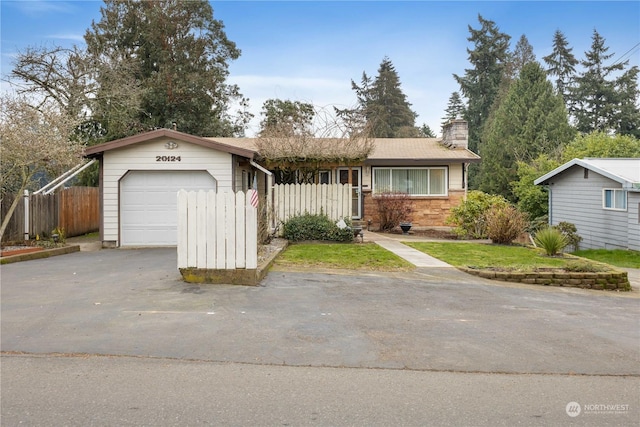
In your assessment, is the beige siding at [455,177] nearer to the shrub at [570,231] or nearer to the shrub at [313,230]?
the shrub at [570,231]

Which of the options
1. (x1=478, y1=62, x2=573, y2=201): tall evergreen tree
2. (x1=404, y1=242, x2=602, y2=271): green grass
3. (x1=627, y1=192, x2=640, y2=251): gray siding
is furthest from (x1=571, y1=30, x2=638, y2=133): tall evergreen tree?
(x1=404, y1=242, x2=602, y2=271): green grass

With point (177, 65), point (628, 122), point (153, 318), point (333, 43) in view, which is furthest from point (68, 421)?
point (628, 122)

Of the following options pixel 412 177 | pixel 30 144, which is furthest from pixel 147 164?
pixel 412 177

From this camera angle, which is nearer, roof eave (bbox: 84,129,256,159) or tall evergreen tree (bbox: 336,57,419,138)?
roof eave (bbox: 84,129,256,159)

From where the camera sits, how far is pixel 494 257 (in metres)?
14.1

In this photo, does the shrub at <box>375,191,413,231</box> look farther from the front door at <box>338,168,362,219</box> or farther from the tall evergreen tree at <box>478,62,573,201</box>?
the tall evergreen tree at <box>478,62,573,201</box>

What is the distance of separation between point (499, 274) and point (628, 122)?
152 feet

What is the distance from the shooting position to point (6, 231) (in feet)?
52.0

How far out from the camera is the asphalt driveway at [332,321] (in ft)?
18.6

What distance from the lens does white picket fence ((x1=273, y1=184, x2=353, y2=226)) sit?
17.0m

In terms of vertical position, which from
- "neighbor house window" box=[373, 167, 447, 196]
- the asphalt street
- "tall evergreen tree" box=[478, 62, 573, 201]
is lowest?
the asphalt street

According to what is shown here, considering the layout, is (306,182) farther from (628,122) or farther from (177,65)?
(628,122)

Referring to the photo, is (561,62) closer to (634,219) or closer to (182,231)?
(634,219)

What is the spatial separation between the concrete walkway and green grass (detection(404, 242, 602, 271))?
0.27 metres
